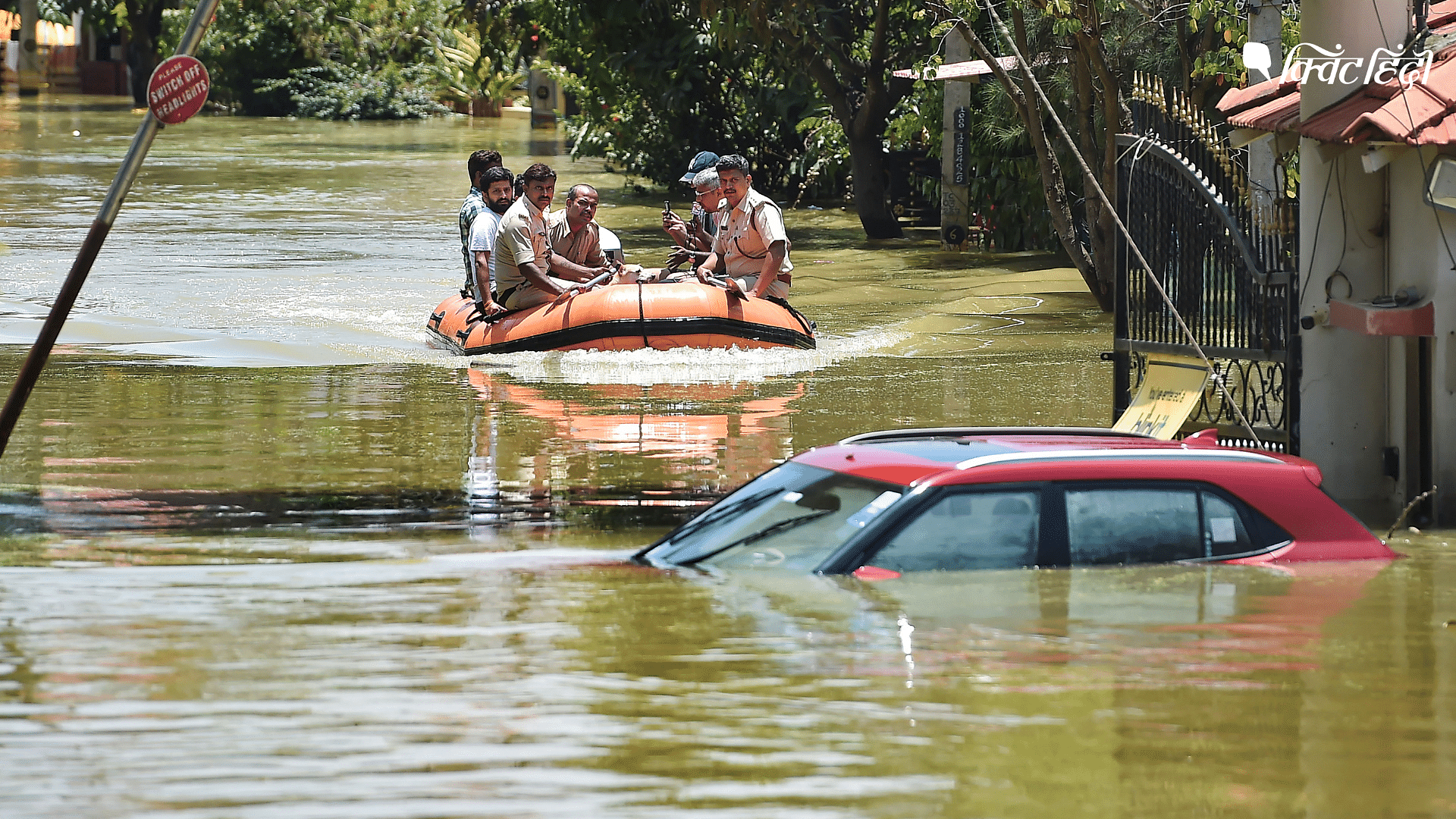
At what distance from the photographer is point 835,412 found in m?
13.5

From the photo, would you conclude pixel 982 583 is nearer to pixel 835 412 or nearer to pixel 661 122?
pixel 835 412

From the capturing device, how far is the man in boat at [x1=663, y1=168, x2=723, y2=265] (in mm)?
16891

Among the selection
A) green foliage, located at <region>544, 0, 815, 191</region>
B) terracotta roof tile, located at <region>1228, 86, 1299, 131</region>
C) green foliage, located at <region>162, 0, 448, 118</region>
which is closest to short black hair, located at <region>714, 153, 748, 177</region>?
terracotta roof tile, located at <region>1228, 86, 1299, 131</region>

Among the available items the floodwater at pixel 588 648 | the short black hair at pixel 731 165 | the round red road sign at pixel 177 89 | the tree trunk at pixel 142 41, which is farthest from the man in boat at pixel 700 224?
the tree trunk at pixel 142 41

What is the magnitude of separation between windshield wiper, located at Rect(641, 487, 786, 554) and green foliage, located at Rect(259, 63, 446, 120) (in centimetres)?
5565

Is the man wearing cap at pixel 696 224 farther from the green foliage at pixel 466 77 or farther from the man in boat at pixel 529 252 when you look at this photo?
the green foliage at pixel 466 77

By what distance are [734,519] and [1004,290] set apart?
14818 mm

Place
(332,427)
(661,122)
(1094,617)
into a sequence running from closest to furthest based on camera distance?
1. (1094,617)
2. (332,427)
3. (661,122)

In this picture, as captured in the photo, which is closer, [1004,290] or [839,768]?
[839,768]

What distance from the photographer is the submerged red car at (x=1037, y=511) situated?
6.82m

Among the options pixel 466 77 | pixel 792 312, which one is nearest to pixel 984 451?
pixel 792 312

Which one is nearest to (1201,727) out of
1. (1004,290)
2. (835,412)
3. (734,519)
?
(734,519)

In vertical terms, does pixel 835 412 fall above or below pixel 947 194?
below

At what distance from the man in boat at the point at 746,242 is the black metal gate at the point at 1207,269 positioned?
14.8 ft
